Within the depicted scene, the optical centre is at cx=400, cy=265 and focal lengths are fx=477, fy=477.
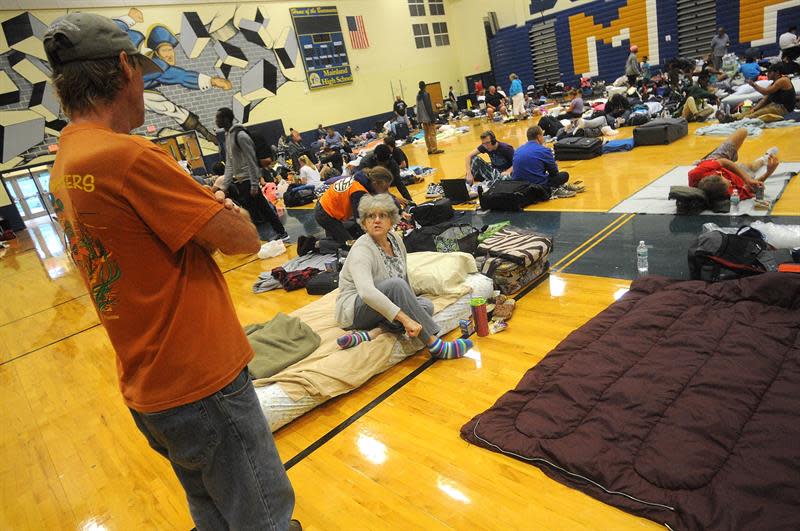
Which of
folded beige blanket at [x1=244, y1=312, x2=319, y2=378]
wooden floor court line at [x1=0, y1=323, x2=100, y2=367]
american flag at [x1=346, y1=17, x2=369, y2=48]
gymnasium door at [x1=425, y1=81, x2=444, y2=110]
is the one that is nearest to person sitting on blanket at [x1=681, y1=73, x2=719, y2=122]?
folded beige blanket at [x1=244, y1=312, x2=319, y2=378]

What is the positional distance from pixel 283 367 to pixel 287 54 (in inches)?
707

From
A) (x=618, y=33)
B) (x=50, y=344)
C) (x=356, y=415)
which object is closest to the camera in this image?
(x=356, y=415)

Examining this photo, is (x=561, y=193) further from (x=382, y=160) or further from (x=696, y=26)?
(x=696, y=26)

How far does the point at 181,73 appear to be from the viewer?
619 inches

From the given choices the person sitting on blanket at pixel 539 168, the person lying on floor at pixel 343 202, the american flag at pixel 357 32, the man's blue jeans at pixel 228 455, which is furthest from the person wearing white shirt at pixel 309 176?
the american flag at pixel 357 32

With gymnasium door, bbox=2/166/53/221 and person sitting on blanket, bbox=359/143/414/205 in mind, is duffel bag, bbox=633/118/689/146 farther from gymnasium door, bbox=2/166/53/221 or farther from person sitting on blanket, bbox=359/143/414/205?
gymnasium door, bbox=2/166/53/221

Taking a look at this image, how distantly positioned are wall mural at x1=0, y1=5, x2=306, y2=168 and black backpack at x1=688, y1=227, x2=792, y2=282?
13048mm

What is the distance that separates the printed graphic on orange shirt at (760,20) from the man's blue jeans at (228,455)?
19473 mm

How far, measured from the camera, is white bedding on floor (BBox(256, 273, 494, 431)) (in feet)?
9.71

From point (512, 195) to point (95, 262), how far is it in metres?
5.66

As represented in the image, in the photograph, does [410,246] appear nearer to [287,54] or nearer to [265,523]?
[265,523]

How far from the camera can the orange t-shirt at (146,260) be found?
1.17 meters

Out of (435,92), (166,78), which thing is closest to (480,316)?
(166,78)

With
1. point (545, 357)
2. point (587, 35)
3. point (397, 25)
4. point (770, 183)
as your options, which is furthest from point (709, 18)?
point (545, 357)
